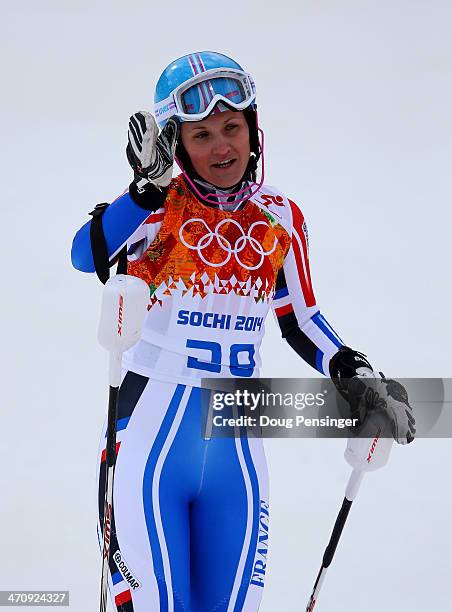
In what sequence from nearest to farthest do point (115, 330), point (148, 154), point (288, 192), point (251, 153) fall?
point (148, 154)
point (115, 330)
point (251, 153)
point (288, 192)

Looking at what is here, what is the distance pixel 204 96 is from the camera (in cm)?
231

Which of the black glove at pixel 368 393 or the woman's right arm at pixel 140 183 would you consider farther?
the black glove at pixel 368 393

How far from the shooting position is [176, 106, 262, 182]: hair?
2.38 metres

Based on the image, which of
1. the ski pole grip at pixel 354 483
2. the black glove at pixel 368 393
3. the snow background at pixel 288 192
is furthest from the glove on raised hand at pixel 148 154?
the snow background at pixel 288 192

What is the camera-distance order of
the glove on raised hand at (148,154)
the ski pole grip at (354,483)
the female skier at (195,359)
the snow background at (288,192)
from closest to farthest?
the glove on raised hand at (148,154)
the female skier at (195,359)
the ski pole grip at (354,483)
the snow background at (288,192)

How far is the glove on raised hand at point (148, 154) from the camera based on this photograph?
2049mm

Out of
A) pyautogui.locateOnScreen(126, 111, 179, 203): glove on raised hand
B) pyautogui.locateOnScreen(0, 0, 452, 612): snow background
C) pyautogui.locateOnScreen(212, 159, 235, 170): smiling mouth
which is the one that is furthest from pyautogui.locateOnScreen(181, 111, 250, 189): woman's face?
pyautogui.locateOnScreen(0, 0, 452, 612): snow background

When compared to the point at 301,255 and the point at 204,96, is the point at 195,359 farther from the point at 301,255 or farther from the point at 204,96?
the point at 204,96

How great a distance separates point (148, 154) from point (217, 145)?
0.32 m

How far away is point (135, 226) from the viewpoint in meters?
2.12

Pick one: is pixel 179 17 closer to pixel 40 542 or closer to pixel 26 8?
pixel 26 8

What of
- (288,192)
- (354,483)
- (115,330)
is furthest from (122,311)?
(288,192)

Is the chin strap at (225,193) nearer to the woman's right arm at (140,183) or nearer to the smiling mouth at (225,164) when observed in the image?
the smiling mouth at (225,164)

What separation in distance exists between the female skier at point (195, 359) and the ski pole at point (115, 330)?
0.03 metres
